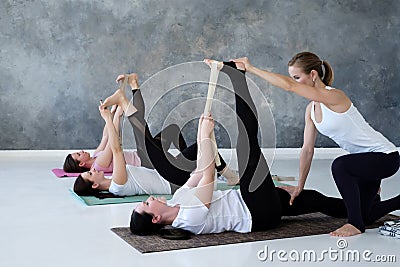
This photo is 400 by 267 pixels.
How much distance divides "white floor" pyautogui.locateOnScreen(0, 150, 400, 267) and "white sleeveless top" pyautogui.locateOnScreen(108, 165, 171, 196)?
0.88ft

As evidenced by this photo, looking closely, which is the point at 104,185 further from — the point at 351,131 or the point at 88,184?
the point at 351,131

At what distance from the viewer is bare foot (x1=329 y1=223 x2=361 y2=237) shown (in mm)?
3465

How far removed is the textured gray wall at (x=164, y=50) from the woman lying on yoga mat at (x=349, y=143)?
323cm

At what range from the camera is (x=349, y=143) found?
3.55 metres

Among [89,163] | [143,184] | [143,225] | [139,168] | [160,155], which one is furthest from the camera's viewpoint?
[89,163]

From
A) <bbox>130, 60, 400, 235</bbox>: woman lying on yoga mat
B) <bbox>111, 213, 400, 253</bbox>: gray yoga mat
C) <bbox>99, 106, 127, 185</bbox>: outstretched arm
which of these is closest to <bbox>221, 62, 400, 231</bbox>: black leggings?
<bbox>130, 60, 400, 235</bbox>: woman lying on yoga mat

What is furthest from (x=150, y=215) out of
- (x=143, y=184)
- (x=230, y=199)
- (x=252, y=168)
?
(x=143, y=184)

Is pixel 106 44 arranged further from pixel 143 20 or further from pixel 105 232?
pixel 105 232

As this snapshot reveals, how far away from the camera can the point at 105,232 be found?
3617 mm

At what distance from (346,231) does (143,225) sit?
1.10 meters

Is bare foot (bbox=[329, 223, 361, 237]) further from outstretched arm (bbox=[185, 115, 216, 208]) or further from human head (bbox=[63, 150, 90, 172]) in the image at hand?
human head (bbox=[63, 150, 90, 172])

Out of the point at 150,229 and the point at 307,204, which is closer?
the point at 150,229

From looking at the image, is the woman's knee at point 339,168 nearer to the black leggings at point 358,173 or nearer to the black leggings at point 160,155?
the black leggings at point 358,173

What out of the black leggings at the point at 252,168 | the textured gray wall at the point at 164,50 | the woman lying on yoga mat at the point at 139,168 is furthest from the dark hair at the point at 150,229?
the textured gray wall at the point at 164,50
